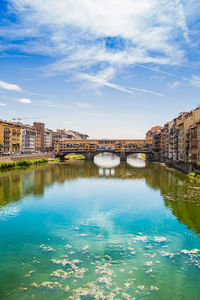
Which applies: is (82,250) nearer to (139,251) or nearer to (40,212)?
(139,251)

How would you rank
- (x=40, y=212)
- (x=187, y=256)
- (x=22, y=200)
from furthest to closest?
(x=22, y=200) < (x=40, y=212) < (x=187, y=256)

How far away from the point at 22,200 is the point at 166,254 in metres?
25.3

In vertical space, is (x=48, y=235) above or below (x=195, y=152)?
below

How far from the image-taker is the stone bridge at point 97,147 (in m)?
136

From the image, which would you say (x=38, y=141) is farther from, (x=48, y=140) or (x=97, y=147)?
(x=97, y=147)

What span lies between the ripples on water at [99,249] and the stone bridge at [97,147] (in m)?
97.3

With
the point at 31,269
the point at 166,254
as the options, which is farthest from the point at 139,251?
the point at 31,269

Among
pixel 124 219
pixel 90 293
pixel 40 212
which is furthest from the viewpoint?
pixel 40 212

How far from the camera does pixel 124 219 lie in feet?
95.1

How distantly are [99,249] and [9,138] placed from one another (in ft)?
302

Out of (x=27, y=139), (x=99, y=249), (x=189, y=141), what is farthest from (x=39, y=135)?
(x=99, y=249)

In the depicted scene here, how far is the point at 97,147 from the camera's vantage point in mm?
145000

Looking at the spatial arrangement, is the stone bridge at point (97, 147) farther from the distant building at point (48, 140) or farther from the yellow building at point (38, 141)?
the distant building at point (48, 140)

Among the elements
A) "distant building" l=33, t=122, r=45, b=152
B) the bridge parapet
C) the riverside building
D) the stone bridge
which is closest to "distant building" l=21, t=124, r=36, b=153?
"distant building" l=33, t=122, r=45, b=152
